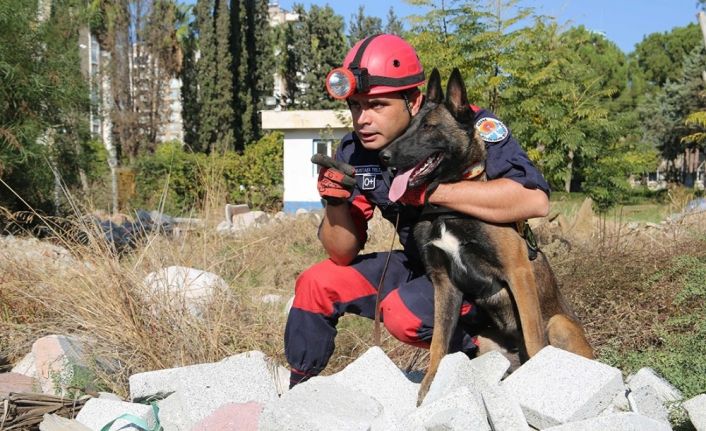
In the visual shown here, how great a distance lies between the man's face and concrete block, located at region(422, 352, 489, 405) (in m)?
1.13

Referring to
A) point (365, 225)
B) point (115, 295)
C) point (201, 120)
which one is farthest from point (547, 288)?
point (201, 120)

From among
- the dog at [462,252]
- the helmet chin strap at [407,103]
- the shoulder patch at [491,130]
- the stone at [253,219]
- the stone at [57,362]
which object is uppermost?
the helmet chin strap at [407,103]

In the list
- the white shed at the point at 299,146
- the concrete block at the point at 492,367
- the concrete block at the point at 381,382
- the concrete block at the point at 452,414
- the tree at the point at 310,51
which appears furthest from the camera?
the tree at the point at 310,51

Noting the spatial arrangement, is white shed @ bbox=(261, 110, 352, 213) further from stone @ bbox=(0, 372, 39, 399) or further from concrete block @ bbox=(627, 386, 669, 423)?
concrete block @ bbox=(627, 386, 669, 423)

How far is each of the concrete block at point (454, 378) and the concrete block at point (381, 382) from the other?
0.31 metres

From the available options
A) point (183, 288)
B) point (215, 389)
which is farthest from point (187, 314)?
point (215, 389)

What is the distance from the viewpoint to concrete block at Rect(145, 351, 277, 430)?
3.21 m

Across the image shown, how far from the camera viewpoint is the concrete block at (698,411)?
2.66 m

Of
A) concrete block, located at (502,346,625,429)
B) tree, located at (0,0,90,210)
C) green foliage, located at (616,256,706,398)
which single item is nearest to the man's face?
concrete block, located at (502,346,625,429)

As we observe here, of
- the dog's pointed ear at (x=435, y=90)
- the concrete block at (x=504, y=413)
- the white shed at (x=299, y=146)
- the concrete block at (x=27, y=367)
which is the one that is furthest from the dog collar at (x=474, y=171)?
the white shed at (x=299, y=146)

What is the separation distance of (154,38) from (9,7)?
2584 cm

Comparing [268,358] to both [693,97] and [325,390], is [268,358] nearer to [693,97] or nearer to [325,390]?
[325,390]

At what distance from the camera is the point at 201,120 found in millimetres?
32281

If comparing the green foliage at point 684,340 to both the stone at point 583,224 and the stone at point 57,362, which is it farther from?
the stone at point 57,362
